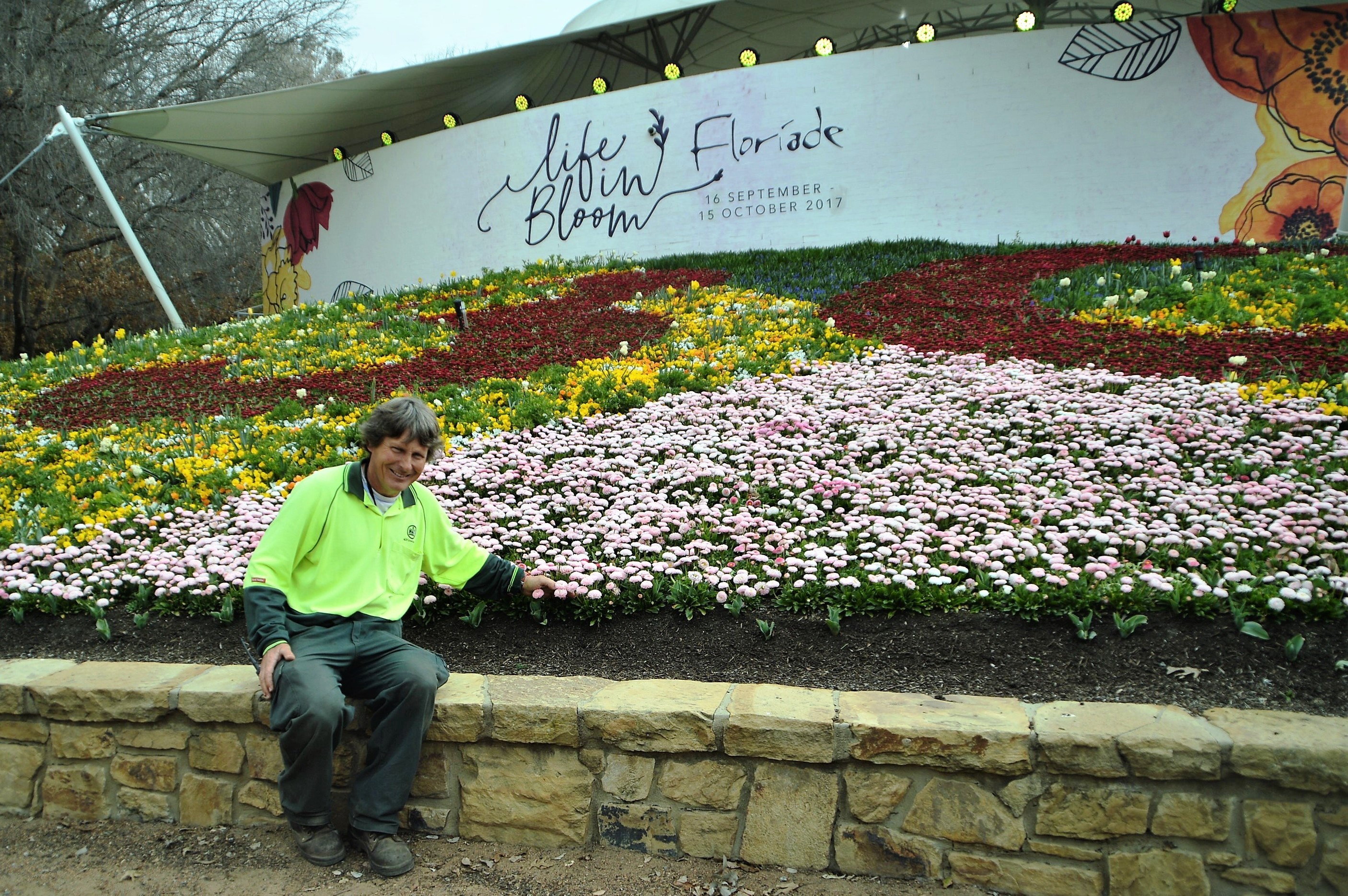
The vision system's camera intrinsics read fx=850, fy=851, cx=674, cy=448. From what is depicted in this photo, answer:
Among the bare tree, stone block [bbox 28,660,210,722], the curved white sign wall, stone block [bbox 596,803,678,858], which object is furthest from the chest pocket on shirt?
the bare tree

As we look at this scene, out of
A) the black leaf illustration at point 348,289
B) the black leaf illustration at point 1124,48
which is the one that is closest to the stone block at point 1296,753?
the black leaf illustration at point 1124,48

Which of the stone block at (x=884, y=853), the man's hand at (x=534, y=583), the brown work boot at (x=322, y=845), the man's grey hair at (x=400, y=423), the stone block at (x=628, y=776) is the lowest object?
the brown work boot at (x=322, y=845)

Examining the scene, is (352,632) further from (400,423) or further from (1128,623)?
(1128,623)

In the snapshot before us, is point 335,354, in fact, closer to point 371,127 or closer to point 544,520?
point 544,520

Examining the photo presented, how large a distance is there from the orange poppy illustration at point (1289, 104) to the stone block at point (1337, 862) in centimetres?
1113

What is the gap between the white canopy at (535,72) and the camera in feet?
44.7

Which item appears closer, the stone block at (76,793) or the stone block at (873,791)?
the stone block at (873,791)

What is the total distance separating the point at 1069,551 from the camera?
3.81 metres

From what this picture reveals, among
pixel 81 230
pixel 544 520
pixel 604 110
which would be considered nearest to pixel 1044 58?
pixel 604 110

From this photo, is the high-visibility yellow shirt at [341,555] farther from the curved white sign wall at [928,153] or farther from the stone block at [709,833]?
the curved white sign wall at [928,153]

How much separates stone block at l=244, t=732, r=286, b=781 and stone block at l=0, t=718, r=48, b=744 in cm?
89

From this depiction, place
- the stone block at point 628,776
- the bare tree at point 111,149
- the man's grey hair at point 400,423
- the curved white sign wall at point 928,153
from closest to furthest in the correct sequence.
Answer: the stone block at point 628,776 < the man's grey hair at point 400,423 < the curved white sign wall at point 928,153 < the bare tree at point 111,149

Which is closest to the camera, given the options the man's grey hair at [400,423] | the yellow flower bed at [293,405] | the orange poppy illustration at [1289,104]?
the man's grey hair at [400,423]

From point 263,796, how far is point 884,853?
7.25 feet
